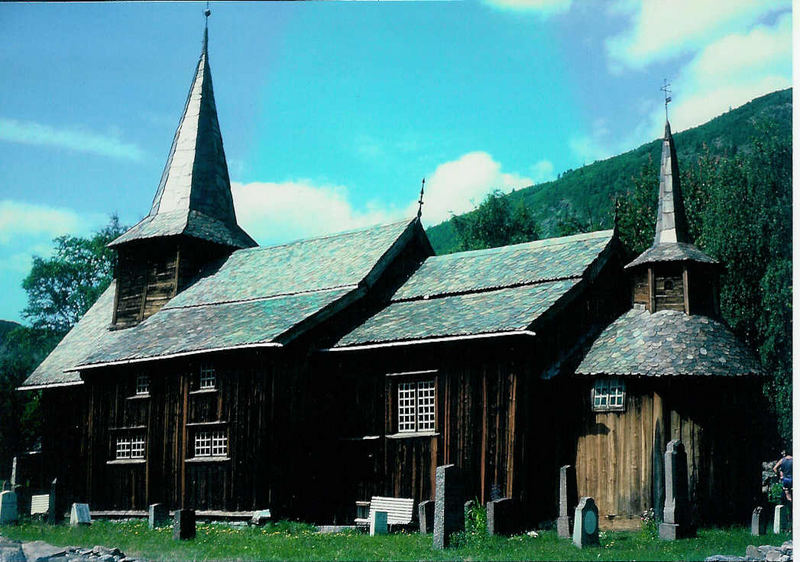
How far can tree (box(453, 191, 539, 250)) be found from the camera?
33931 millimetres

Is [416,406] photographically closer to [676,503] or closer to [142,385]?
[676,503]

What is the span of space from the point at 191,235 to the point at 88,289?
286 inches

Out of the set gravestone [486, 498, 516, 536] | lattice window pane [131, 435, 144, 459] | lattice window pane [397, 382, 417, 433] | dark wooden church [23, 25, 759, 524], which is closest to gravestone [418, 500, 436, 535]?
gravestone [486, 498, 516, 536]

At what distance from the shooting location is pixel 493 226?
122 feet

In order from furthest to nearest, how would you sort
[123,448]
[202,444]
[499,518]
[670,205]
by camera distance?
1. [123,448]
2. [202,444]
3. [670,205]
4. [499,518]

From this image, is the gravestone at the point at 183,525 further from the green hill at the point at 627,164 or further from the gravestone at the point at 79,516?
the green hill at the point at 627,164

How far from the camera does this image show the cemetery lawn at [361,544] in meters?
15.0

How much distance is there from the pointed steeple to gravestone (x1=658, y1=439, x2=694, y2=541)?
670 centimetres

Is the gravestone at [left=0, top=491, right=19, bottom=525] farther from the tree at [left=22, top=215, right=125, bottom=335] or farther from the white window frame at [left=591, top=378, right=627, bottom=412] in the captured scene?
the white window frame at [left=591, top=378, right=627, bottom=412]

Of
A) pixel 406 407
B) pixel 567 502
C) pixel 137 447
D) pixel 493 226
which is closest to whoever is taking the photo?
pixel 567 502

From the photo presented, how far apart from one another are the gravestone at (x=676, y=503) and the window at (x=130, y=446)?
1411 centimetres

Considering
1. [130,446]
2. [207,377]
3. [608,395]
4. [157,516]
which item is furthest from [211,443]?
[608,395]

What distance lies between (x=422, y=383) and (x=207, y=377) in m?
5.72

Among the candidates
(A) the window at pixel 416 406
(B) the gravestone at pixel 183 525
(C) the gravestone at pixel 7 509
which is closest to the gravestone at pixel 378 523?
(A) the window at pixel 416 406
